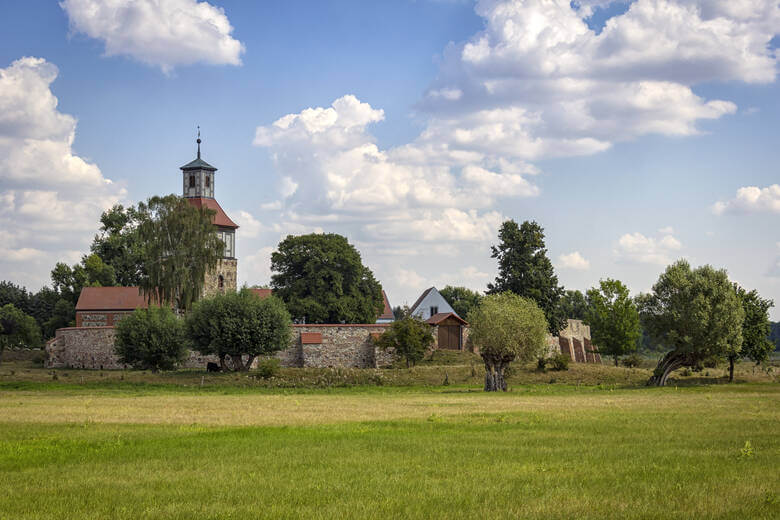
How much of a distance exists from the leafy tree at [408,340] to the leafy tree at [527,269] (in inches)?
461

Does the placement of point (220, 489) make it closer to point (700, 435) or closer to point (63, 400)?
point (700, 435)

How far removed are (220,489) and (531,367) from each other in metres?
43.1

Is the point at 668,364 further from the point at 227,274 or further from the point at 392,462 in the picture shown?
the point at 227,274

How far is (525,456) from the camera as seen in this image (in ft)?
52.6

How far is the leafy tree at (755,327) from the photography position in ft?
166

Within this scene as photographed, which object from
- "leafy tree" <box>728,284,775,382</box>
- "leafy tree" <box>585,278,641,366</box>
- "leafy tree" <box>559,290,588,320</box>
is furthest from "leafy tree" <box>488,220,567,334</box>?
"leafy tree" <box>559,290,588,320</box>

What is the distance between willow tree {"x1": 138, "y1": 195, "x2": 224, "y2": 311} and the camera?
201 ft

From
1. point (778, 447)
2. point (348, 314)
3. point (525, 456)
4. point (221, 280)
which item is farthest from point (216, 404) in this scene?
point (221, 280)

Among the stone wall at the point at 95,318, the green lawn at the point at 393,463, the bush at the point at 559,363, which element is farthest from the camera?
the stone wall at the point at 95,318

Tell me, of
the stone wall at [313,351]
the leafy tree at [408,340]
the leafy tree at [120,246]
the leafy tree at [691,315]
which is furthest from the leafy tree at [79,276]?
the leafy tree at [691,315]

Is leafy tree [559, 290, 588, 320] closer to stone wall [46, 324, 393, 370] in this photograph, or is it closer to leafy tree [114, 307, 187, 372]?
stone wall [46, 324, 393, 370]

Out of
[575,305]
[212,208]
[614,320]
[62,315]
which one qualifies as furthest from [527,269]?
[575,305]

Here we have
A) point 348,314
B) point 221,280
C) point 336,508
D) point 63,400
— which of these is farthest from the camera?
point 221,280

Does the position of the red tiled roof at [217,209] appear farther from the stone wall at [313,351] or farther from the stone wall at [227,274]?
the stone wall at [313,351]
